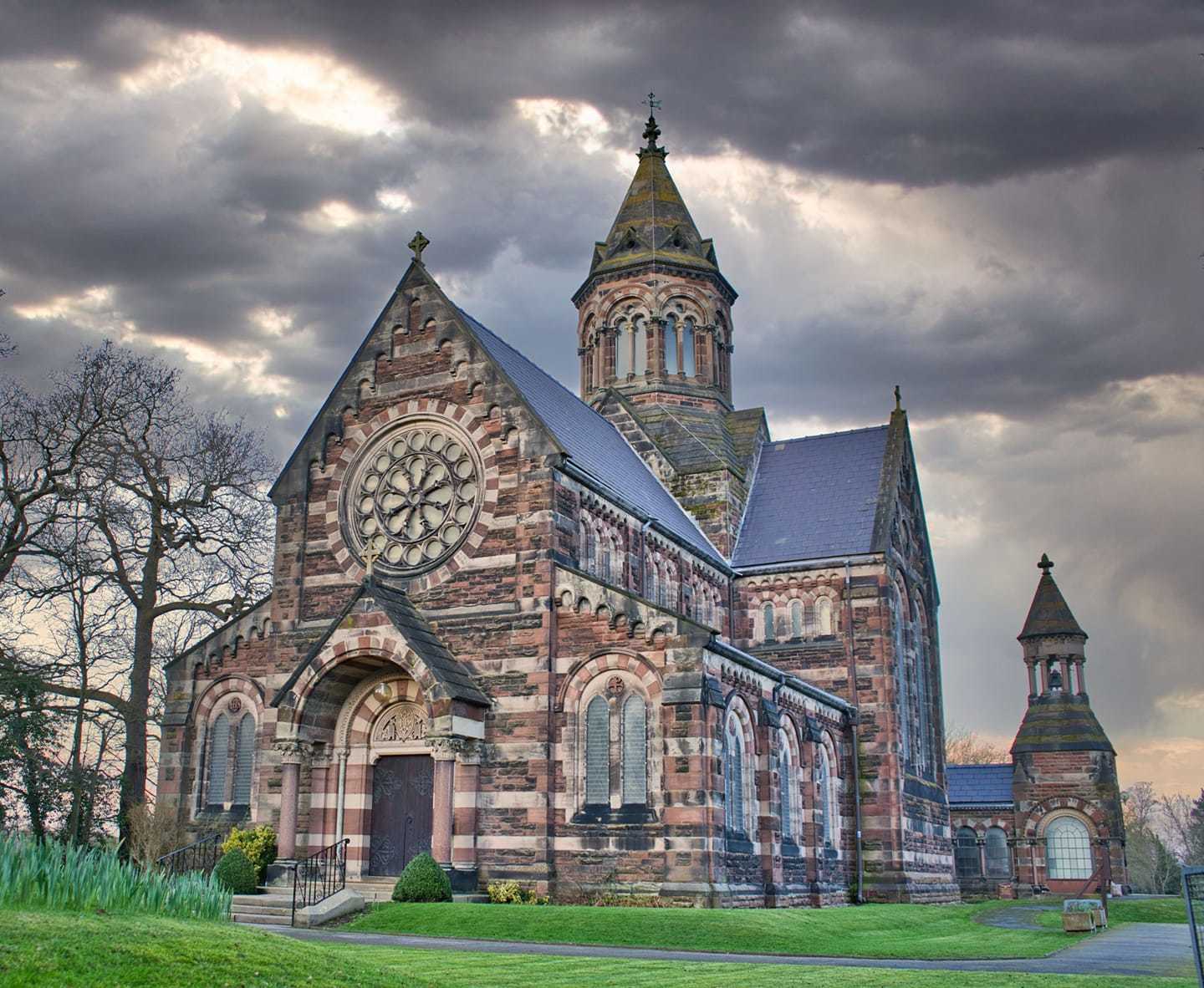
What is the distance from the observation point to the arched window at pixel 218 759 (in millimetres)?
31969

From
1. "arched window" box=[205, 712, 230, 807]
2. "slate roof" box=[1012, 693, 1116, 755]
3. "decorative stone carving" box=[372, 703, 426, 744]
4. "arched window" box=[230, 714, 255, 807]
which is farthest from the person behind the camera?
"slate roof" box=[1012, 693, 1116, 755]

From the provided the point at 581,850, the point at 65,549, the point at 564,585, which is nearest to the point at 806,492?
the point at 564,585

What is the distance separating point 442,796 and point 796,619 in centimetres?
1733

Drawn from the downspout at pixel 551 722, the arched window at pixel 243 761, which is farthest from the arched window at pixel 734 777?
the arched window at pixel 243 761

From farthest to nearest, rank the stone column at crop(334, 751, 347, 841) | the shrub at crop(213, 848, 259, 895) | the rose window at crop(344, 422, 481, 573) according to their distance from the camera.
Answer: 1. the rose window at crop(344, 422, 481, 573)
2. the stone column at crop(334, 751, 347, 841)
3. the shrub at crop(213, 848, 259, 895)

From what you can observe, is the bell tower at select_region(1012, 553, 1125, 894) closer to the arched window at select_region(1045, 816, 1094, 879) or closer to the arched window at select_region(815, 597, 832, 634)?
the arched window at select_region(1045, 816, 1094, 879)

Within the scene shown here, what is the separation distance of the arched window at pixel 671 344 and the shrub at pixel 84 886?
36348 mm

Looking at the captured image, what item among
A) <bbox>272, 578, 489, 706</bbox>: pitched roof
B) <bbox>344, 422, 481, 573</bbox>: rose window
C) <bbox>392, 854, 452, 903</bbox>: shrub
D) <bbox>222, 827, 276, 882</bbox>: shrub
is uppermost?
<bbox>344, 422, 481, 573</bbox>: rose window

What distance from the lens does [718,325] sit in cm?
5003

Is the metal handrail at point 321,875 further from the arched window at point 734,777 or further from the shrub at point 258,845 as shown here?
the arched window at point 734,777

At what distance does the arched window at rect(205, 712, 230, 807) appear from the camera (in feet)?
105

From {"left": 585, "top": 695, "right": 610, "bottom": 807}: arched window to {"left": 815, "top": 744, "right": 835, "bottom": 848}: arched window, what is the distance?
352 inches

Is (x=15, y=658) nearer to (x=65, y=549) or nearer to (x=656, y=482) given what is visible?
(x=65, y=549)

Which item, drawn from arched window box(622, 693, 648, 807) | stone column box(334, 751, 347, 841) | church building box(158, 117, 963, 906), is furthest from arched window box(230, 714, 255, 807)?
arched window box(622, 693, 648, 807)
